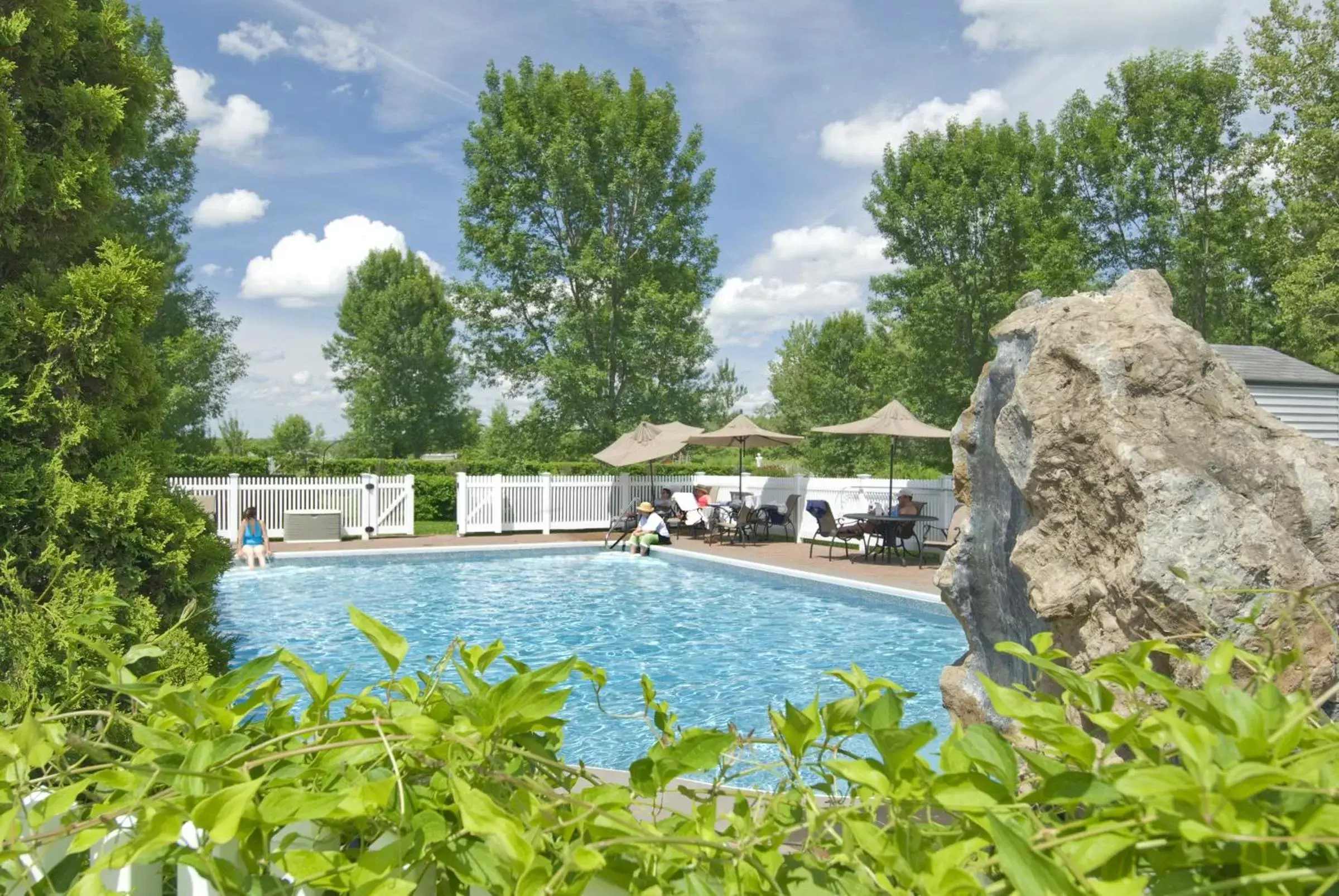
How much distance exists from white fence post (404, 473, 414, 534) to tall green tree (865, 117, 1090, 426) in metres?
14.8

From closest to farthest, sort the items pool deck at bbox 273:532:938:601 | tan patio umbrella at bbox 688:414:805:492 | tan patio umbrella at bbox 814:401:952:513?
1. pool deck at bbox 273:532:938:601
2. tan patio umbrella at bbox 814:401:952:513
3. tan patio umbrella at bbox 688:414:805:492

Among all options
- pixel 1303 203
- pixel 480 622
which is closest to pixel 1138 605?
pixel 480 622

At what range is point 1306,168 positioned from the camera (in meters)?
21.9

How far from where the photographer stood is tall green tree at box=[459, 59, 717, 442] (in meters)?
27.3

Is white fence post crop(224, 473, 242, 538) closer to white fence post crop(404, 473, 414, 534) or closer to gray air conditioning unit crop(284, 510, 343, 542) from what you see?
gray air conditioning unit crop(284, 510, 343, 542)

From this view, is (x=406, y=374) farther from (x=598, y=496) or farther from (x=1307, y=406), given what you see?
(x=1307, y=406)

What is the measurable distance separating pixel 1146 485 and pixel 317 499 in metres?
19.3

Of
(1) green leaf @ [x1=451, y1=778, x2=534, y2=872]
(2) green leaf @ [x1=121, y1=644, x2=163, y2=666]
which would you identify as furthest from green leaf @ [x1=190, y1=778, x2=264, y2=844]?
(2) green leaf @ [x1=121, y1=644, x2=163, y2=666]

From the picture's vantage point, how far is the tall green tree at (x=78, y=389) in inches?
142

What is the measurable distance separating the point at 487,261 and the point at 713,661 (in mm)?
20991

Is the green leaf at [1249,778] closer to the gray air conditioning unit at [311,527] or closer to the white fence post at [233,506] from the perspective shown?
the gray air conditioning unit at [311,527]

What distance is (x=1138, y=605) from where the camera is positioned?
329 centimetres

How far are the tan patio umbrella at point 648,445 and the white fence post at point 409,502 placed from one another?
14.4 ft

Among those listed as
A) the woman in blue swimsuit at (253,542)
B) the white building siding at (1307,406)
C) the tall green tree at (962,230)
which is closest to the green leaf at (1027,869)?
the white building siding at (1307,406)
